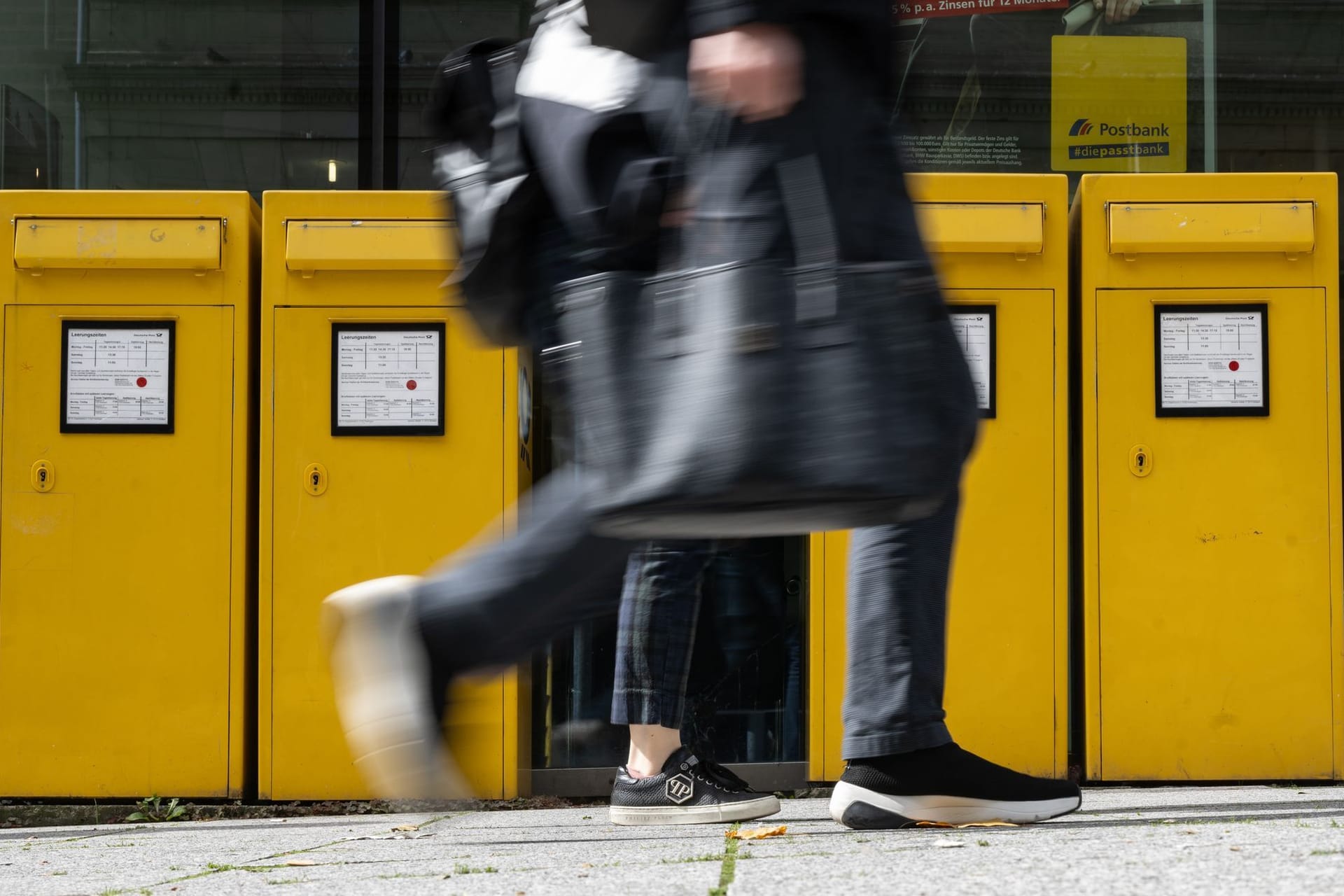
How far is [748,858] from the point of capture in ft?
6.91

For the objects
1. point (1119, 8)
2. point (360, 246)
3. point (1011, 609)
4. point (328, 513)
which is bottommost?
point (1011, 609)

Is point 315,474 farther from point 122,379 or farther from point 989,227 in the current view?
point 989,227

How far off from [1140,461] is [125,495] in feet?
9.93

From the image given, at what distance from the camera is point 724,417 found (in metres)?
1.37

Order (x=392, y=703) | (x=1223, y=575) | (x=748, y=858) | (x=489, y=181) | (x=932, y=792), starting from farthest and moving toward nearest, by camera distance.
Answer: (x=1223, y=575) → (x=932, y=792) → (x=748, y=858) → (x=489, y=181) → (x=392, y=703)

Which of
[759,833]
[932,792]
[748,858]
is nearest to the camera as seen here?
[748,858]

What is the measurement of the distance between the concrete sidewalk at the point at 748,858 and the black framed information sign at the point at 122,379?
1.26m

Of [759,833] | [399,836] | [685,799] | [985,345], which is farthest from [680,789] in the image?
[985,345]

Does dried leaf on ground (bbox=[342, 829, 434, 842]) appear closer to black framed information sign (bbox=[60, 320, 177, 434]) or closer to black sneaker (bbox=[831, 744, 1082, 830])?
black sneaker (bbox=[831, 744, 1082, 830])

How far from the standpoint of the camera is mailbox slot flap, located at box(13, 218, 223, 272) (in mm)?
4113

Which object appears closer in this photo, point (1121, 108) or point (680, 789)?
point (680, 789)

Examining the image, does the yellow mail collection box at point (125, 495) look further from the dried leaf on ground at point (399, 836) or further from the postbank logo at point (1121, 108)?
the postbank logo at point (1121, 108)

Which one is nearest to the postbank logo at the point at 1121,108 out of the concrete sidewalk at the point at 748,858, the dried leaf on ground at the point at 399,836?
the concrete sidewalk at the point at 748,858

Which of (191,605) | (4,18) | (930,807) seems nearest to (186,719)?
(191,605)
